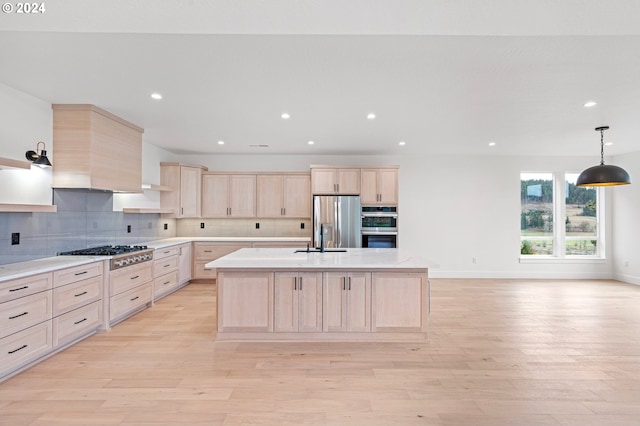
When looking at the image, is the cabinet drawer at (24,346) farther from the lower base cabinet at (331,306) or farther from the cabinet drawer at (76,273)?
the lower base cabinet at (331,306)

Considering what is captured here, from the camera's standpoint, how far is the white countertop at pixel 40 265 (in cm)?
254

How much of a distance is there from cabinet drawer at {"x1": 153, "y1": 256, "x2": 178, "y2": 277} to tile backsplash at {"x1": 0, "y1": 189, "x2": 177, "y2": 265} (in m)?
0.64

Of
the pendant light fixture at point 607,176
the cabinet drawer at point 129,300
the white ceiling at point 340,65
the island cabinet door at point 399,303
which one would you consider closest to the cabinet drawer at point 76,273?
the cabinet drawer at point 129,300

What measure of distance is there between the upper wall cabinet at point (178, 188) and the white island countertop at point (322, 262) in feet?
9.34

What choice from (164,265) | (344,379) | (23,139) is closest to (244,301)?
(344,379)

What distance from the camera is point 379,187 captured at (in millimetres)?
6055

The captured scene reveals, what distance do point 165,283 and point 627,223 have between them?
29.1 feet

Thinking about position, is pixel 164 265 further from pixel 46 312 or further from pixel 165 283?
pixel 46 312

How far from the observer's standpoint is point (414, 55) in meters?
2.44

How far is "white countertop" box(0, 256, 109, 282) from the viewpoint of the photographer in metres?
2.54

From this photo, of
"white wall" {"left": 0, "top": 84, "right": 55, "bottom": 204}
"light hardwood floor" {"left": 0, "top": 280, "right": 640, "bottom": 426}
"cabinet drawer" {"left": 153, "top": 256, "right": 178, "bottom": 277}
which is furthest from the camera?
"cabinet drawer" {"left": 153, "top": 256, "right": 178, "bottom": 277}

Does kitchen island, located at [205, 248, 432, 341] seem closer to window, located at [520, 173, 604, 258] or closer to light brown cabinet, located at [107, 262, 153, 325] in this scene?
light brown cabinet, located at [107, 262, 153, 325]

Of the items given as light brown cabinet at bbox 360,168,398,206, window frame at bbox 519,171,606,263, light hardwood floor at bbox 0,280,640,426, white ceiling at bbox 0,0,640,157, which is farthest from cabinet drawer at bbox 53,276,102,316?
window frame at bbox 519,171,606,263

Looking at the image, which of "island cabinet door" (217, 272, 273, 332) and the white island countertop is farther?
"island cabinet door" (217, 272, 273, 332)
